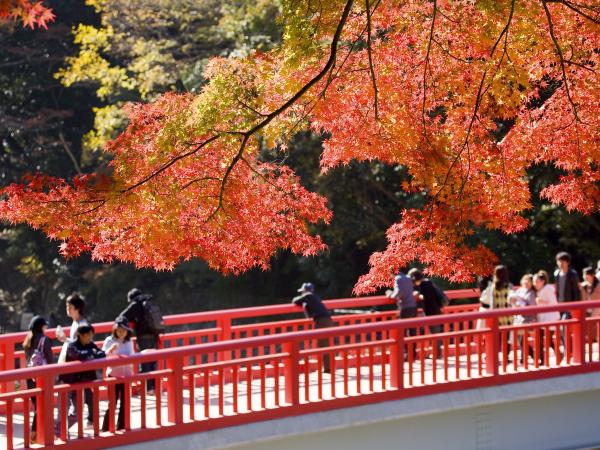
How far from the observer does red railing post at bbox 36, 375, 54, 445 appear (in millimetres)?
9141

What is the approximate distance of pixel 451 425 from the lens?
12.0m

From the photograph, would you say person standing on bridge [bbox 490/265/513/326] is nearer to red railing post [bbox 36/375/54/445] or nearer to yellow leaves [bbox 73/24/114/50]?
red railing post [bbox 36/375/54/445]

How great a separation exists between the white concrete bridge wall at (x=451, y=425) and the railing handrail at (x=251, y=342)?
31.5 inches

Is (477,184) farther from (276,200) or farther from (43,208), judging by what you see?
(43,208)

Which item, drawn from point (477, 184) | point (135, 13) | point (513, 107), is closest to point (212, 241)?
point (477, 184)

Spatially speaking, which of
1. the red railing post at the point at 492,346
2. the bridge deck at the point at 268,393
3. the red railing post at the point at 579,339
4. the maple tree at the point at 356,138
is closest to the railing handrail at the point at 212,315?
the bridge deck at the point at 268,393

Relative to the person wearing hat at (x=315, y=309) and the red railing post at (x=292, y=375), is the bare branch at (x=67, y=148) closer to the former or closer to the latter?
the person wearing hat at (x=315, y=309)

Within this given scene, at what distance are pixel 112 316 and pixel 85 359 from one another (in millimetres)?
23966

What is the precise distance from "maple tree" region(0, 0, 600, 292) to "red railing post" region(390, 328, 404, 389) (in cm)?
125

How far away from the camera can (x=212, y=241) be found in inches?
461

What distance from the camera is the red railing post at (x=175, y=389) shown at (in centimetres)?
998

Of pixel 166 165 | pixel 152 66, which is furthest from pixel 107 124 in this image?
pixel 166 165

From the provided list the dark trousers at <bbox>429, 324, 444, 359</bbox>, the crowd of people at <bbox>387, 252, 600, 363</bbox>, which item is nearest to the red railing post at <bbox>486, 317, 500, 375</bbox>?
the dark trousers at <bbox>429, 324, 444, 359</bbox>

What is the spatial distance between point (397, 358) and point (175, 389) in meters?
2.75
